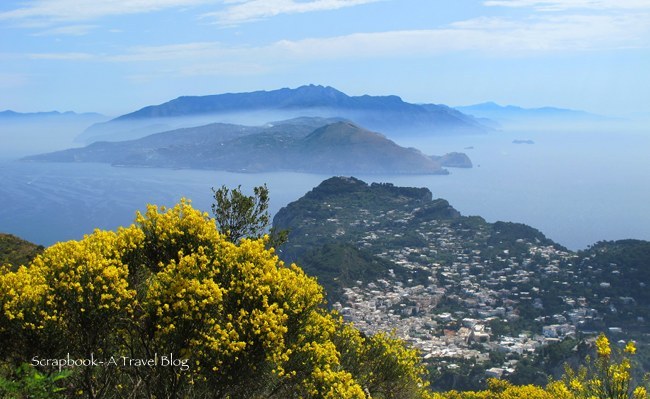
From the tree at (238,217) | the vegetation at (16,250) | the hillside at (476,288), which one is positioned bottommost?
the hillside at (476,288)

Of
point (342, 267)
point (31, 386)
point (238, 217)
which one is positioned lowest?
point (342, 267)

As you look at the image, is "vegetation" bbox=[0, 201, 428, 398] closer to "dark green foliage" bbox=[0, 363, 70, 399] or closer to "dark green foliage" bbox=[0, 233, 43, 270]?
"dark green foliage" bbox=[0, 363, 70, 399]

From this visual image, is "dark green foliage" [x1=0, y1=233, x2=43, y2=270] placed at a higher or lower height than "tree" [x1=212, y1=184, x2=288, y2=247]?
lower

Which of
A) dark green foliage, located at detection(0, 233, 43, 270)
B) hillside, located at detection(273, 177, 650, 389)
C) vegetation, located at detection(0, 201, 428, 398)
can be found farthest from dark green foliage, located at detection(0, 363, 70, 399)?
hillside, located at detection(273, 177, 650, 389)

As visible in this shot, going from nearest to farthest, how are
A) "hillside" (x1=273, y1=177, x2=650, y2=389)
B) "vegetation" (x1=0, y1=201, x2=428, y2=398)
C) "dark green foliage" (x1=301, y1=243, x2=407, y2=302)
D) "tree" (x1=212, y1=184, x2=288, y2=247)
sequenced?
1. "vegetation" (x1=0, y1=201, x2=428, y2=398)
2. "tree" (x1=212, y1=184, x2=288, y2=247)
3. "hillside" (x1=273, y1=177, x2=650, y2=389)
4. "dark green foliage" (x1=301, y1=243, x2=407, y2=302)

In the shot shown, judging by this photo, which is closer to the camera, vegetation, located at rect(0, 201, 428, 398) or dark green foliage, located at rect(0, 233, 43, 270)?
vegetation, located at rect(0, 201, 428, 398)

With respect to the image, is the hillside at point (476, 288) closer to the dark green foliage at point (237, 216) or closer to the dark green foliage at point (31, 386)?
the dark green foliage at point (237, 216)

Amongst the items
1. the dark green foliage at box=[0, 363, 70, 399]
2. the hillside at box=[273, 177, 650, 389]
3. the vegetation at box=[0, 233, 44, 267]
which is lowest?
the hillside at box=[273, 177, 650, 389]

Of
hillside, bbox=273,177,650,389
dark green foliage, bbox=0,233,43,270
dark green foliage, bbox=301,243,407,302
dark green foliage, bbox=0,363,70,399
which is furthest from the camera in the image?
dark green foliage, bbox=301,243,407,302

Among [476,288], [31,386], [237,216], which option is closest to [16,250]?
[237,216]

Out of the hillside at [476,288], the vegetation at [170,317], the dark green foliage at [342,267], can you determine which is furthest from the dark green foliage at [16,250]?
the dark green foliage at [342,267]

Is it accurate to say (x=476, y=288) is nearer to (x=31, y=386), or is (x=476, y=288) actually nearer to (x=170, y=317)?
(x=170, y=317)
